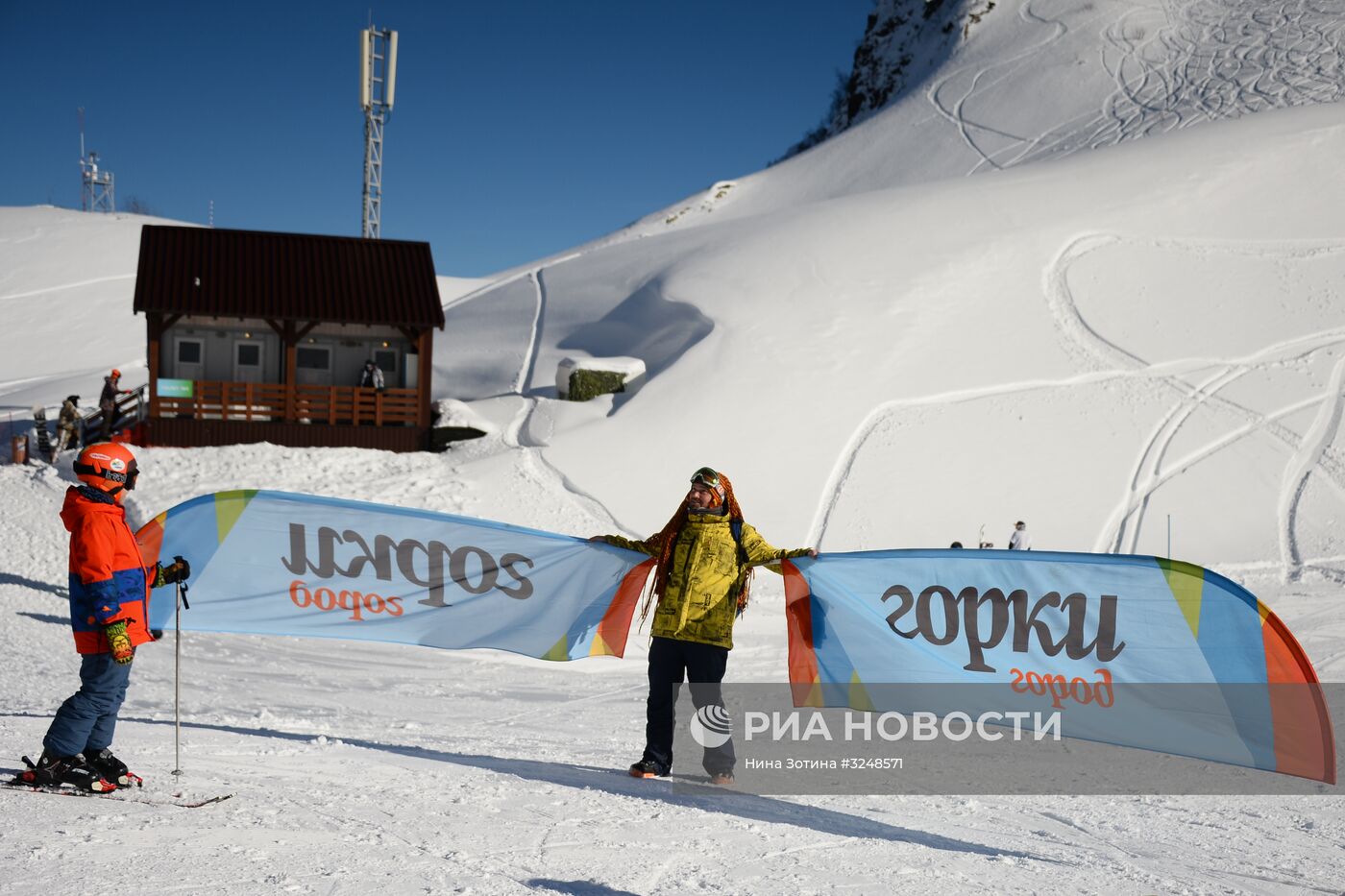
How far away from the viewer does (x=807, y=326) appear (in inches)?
1030

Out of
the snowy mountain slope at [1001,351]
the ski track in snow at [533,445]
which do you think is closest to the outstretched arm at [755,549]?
the ski track in snow at [533,445]

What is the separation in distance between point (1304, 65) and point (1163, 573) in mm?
55765

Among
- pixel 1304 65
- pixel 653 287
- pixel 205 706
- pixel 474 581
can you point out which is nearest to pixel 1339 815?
pixel 474 581

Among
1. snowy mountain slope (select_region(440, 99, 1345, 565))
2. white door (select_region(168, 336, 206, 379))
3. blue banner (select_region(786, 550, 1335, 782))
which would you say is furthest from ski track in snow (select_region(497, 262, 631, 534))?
blue banner (select_region(786, 550, 1335, 782))

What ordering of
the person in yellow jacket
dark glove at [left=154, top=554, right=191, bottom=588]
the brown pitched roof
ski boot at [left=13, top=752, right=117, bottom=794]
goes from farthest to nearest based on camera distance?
the brown pitched roof < the person in yellow jacket < dark glove at [left=154, top=554, right=191, bottom=588] < ski boot at [left=13, top=752, right=117, bottom=794]

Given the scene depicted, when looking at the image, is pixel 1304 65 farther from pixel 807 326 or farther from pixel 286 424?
pixel 286 424

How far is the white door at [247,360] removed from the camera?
24453 millimetres

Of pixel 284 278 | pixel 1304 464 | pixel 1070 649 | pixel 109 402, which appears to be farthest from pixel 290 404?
pixel 1304 464

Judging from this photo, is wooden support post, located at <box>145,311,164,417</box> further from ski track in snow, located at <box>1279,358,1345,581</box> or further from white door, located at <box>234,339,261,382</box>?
ski track in snow, located at <box>1279,358,1345,581</box>

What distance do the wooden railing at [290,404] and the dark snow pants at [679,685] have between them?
17190 mm

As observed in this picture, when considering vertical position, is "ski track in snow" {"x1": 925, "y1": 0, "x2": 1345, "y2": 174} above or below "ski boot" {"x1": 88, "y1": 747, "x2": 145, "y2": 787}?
above

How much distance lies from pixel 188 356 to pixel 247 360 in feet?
3.89

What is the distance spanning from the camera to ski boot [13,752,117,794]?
205 inches

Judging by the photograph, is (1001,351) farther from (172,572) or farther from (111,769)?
(111,769)
